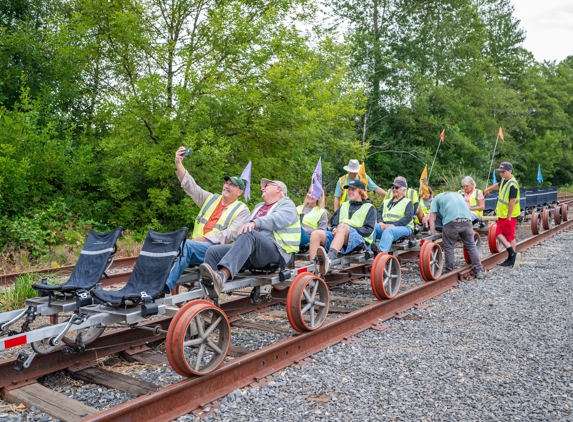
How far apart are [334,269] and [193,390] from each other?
3.43m

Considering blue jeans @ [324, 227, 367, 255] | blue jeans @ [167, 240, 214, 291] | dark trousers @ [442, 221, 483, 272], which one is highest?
blue jeans @ [167, 240, 214, 291]

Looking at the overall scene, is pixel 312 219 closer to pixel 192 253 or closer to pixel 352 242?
pixel 352 242

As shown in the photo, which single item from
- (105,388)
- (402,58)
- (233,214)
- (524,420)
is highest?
(402,58)

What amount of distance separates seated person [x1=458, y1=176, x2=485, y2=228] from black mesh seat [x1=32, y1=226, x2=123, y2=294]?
7.94 meters

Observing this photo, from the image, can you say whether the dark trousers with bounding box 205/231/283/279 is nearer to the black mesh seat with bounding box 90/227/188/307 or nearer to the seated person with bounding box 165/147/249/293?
the seated person with bounding box 165/147/249/293

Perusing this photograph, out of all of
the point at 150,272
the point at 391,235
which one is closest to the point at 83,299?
the point at 150,272

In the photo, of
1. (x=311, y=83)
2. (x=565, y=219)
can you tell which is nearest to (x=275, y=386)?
(x=311, y=83)

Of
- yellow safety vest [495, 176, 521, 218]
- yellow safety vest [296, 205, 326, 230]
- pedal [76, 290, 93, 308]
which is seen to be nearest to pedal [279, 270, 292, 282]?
yellow safety vest [296, 205, 326, 230]

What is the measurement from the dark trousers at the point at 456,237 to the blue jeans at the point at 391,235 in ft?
2.44

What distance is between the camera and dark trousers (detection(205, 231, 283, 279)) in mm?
4984

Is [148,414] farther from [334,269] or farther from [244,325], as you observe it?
[334,269]

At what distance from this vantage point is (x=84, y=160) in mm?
12258

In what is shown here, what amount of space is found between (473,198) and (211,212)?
695cm

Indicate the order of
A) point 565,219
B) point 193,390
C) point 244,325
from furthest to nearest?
point 565,219, point 244,325, point 193,390
